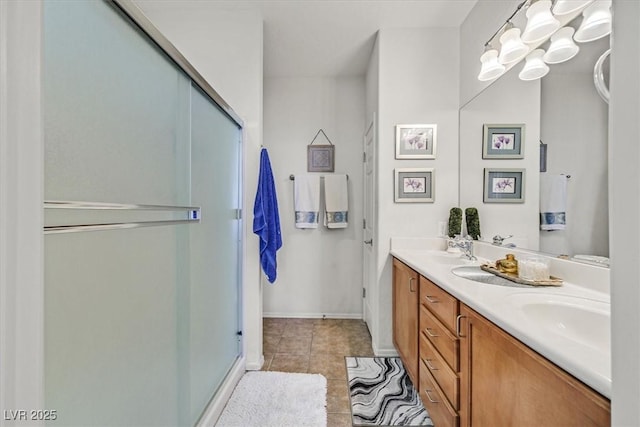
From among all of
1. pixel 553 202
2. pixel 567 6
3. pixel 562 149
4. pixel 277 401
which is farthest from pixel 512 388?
pixel 567 6

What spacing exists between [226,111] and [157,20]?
1154 millimetres

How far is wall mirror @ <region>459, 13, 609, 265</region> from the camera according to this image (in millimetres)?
1171

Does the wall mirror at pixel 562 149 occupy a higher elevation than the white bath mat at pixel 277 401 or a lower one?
higher

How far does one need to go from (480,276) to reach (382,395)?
956 millimetres

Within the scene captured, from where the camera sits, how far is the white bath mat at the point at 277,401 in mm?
1580

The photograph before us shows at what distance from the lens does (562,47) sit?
1340 mm

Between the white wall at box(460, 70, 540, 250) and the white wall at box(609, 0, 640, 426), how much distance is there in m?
1.33

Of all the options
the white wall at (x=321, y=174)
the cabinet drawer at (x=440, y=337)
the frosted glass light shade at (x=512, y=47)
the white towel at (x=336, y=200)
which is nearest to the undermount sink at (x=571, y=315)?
the cabinet drawer at (x=440, y=337)

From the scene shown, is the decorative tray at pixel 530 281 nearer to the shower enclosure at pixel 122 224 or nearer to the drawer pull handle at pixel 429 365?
the drawer pull handle at pixel 429 365

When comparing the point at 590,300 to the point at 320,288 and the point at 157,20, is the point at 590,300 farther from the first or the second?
the point at 157,20

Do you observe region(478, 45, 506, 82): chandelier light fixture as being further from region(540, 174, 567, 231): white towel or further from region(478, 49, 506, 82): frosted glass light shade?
region(540, 174, 567, 231): white towel

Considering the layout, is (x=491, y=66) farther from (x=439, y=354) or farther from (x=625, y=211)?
(x=625, y=211)

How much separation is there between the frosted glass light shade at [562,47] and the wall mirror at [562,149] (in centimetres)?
3

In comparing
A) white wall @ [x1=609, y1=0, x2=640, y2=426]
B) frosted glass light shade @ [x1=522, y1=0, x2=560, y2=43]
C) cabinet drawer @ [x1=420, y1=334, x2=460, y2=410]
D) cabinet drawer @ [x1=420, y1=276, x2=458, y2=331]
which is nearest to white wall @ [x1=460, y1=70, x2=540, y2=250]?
frosted glass light shade @ [x1=522, y1=0, x2=560, y2=43]
